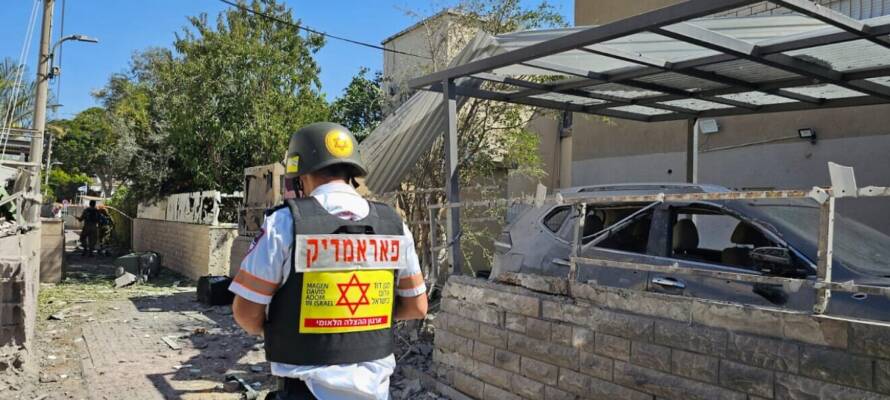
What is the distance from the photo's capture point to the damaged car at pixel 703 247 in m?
3.89

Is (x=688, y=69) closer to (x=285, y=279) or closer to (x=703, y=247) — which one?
(x=703, y=247)

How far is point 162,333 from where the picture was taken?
8.76 metres

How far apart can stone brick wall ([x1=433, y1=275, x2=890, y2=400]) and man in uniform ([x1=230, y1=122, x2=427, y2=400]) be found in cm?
198

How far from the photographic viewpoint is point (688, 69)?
558 cm

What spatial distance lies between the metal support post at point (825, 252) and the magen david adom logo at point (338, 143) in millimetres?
2226

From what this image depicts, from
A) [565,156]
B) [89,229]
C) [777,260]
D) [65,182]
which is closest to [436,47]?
[565,156]

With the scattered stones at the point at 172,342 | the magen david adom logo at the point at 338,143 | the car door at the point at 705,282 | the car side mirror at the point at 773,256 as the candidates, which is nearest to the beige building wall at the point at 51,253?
the scattered stones at the point at 172,342

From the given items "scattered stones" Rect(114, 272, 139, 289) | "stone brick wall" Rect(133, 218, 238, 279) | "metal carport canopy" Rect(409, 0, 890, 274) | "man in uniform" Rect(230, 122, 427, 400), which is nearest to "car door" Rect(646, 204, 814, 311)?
"metal carport canopy" Rect(409, 0, 890, 274)

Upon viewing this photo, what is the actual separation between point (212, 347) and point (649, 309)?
223 inches

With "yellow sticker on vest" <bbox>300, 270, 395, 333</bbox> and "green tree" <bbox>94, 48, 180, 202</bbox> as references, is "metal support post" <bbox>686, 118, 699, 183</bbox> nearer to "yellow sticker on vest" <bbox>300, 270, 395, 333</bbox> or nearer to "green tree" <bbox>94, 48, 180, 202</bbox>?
"yellow sticker on vest" <bbox>300, 270, 395, 333</bbox>

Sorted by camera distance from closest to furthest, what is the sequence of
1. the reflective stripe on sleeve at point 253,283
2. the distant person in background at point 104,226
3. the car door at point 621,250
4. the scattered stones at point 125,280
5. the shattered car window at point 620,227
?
the reflective stripe on sleeve at point 253,283 < the car door at point 621,250 < the shattered car window at point 620,227 < the scattered stones at point 125,280 < the distant person in background at point 104,226

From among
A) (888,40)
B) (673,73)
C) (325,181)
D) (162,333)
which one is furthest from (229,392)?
(888,40)

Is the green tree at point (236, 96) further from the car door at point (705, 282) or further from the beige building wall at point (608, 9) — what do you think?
the car door at point (705, 282)

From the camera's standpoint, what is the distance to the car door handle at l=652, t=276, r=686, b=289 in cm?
443
